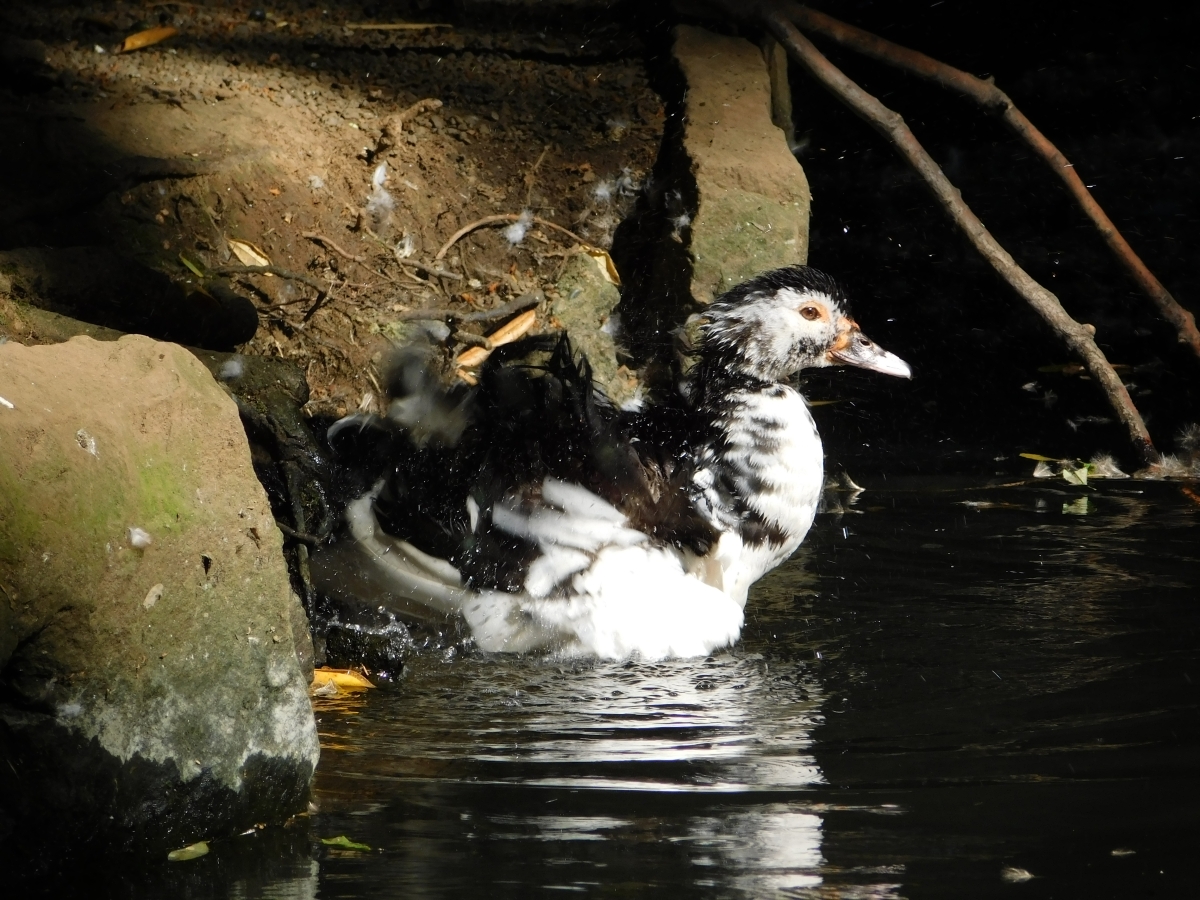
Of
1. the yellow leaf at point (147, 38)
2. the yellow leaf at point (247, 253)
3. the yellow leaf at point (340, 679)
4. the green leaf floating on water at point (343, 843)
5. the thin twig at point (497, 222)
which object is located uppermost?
the yellow leaf at point (147, 38)

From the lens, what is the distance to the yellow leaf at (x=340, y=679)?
3336 mm

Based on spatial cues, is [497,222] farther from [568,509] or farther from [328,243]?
[568,509]

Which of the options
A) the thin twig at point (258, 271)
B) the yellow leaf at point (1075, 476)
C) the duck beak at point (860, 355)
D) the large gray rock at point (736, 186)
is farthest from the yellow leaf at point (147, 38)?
the yellow leaf at point (1075, 476)

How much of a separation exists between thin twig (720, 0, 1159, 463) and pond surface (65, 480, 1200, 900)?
1142 millimetres

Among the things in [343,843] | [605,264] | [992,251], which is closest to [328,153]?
[605,264]

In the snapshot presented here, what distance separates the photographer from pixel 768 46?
639 centimetres

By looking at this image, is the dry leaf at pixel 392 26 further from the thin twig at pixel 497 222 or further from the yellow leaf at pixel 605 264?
the yellow leaf at pixel 605 264

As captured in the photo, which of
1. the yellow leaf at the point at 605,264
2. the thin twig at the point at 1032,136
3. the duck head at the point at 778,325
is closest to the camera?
the duck head at the point at 778,325

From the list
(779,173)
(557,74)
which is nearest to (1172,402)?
(779,173)

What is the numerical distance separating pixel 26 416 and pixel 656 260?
373cm

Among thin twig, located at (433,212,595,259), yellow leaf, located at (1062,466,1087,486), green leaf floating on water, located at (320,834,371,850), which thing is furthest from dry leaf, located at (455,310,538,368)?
green leaf floating on water, located at (320,834,371,850)

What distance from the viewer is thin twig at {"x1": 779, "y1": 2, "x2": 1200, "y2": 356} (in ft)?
17.7

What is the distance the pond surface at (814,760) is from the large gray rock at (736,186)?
1577mm

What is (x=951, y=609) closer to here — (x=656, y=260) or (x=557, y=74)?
(x=656, y=260)
